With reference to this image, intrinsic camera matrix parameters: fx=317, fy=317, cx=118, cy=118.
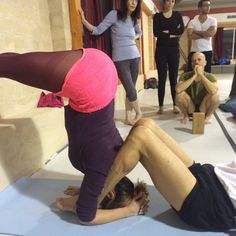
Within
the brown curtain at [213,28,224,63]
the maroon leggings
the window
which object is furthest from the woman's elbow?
the window

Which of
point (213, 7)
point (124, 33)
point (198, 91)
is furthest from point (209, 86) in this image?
point (213, 7)

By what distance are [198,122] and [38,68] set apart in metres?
1.77

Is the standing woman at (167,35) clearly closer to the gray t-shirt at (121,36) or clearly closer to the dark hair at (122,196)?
the gray t-shirt at (121,36)

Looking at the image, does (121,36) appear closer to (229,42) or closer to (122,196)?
(122,196)

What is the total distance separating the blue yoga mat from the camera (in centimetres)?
131

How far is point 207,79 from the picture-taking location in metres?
2.88

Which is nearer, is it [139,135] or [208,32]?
[139,135]

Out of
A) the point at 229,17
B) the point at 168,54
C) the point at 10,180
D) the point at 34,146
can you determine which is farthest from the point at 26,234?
the point at 229,17

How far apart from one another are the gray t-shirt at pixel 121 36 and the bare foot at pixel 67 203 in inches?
66.8

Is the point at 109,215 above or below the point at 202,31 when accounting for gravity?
below

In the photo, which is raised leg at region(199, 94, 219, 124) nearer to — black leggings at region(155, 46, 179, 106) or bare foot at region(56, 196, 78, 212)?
black leggings at region(155, 46, 179, 106)

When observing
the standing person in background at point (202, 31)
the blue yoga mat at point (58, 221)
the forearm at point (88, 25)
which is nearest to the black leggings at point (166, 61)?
the standing person in background at point (202, 31)

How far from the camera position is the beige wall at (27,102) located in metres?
1.79

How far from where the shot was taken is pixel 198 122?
103 inches
